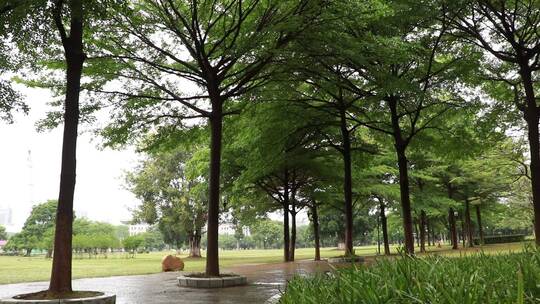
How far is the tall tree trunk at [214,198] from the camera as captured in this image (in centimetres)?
1367

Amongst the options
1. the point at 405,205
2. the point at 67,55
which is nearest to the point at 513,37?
the point at 405,205

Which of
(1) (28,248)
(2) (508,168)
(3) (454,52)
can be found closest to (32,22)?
(3) (454,52)

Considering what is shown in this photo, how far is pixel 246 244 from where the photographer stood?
141875 millimetres

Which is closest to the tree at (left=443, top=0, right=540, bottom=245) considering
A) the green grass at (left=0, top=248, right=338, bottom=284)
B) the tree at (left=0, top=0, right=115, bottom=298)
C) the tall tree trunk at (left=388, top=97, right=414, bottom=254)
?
the tall tree trunk at (left=388, top=97, right=414, bottom=254)

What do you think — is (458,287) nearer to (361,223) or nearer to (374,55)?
(374,55)

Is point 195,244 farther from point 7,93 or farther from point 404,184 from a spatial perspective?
point 7,93

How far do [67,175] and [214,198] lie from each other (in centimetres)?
483

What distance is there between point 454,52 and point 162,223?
36.7m

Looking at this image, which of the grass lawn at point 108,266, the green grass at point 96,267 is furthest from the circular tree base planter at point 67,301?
the green grass at point 96,267

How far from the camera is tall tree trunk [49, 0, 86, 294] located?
955cm

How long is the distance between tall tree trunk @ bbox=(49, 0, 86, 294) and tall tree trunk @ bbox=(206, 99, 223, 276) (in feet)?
14.9

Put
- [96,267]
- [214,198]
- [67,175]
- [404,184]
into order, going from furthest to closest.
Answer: [96,267], [404,184], [214,198], [67,175]

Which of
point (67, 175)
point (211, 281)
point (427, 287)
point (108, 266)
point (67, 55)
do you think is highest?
point (67, 55)

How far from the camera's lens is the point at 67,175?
9.94 metres
